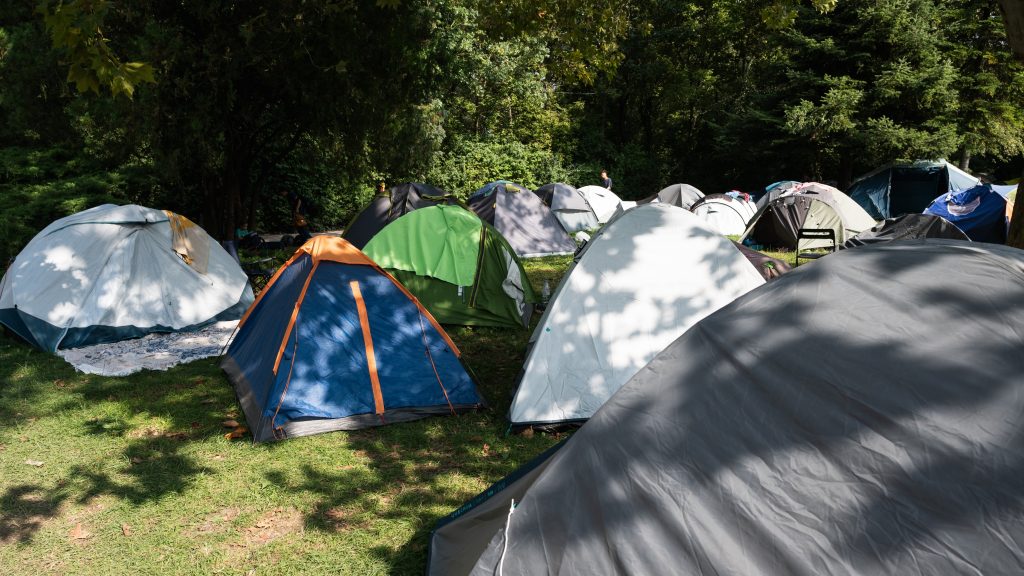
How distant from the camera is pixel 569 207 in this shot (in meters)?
17.9

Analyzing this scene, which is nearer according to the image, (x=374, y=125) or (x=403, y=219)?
(x=403, y=219)

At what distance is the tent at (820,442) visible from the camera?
1956 millimetres

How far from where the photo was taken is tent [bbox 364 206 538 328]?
858 cm

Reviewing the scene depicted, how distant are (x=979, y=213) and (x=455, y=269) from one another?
10.4m

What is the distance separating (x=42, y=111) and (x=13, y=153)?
11.4 feet

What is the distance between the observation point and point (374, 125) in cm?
1202

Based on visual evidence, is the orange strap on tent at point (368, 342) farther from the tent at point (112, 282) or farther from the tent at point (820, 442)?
the tent at point (112, 282)

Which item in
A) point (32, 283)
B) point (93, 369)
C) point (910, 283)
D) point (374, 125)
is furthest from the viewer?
point (374, 125)

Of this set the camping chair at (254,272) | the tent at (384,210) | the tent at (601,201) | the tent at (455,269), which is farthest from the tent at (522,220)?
the tent at (455,269)

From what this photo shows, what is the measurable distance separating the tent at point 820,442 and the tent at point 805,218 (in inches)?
476

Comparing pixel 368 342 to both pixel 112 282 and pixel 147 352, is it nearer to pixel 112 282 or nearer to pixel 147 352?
pixel 147 352

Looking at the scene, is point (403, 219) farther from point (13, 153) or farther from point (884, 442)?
point (13, 153)

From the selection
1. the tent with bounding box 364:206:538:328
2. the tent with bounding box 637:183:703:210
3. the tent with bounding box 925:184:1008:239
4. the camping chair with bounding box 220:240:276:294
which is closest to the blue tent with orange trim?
the tent with bounding box 364:206:538:328

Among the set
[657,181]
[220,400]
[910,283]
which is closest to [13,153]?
[220,400]
